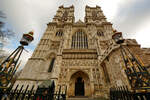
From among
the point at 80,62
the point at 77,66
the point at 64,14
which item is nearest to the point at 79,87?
the point at 77,66

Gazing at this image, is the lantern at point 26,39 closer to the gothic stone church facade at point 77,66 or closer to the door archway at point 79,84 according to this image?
the gothic stone church facade at point 77,66

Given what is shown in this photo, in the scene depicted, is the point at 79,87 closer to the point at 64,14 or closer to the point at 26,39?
the point at 26,39

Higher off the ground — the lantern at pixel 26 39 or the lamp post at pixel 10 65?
the lantern at pixel 26 39

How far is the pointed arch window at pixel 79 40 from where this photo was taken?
1320 centimetres

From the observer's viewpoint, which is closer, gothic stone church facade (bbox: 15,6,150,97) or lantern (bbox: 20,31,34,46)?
lantern (bbox: 20,31,34,46)

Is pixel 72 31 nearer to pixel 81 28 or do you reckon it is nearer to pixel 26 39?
pixel 81 28

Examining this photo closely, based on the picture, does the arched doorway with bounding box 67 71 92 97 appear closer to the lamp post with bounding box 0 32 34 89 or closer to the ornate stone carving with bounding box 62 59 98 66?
the ornate stone carving with bounding box 62 59 98 66

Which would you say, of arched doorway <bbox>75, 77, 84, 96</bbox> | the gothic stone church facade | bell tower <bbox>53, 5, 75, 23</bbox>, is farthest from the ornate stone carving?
bell tower <bbox>53, 5, 75, 23</bbox>

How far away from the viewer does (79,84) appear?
8930 millimetres

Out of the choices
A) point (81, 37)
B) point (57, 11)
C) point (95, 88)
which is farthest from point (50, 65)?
point (57, 11)

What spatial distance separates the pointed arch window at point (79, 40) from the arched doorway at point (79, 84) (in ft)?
18.9

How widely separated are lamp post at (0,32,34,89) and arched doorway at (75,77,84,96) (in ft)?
25.8

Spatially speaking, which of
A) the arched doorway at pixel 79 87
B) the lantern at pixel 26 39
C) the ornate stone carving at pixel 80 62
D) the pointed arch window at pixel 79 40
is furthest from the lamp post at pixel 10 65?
the pointed arch window at pixel 79 40

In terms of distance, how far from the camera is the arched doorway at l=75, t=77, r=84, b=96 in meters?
8.43
